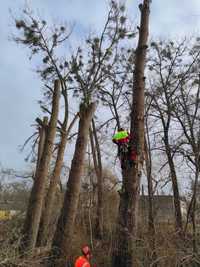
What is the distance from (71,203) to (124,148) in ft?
9.92

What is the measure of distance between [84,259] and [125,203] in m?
1.25

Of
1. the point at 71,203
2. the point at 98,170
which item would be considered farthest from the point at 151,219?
the point at 98,170

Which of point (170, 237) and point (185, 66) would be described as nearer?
point (170, 237)

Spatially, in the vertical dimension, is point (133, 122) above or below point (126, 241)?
above

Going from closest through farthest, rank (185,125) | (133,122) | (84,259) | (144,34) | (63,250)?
(84,259)
(133,122)
(144,34)
(63,250)
(185,125)

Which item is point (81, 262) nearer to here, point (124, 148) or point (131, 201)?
point (131, 201)

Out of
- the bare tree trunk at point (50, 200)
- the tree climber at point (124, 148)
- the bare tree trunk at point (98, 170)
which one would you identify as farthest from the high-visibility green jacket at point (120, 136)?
the bare tree trunk at point (98, 170)

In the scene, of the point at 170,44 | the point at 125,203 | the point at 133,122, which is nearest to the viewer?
the point at 125,203

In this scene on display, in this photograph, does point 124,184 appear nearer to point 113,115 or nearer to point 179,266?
point 179,266

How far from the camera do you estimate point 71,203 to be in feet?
A: 28.0

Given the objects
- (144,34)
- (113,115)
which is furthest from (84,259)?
(113,115)

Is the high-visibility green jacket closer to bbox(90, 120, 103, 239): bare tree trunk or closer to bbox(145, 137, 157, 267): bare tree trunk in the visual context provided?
bbox(145, 137, 157, 267): bare tree trunk

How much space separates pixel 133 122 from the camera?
263 inches

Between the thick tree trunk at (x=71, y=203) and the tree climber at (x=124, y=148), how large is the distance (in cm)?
279
